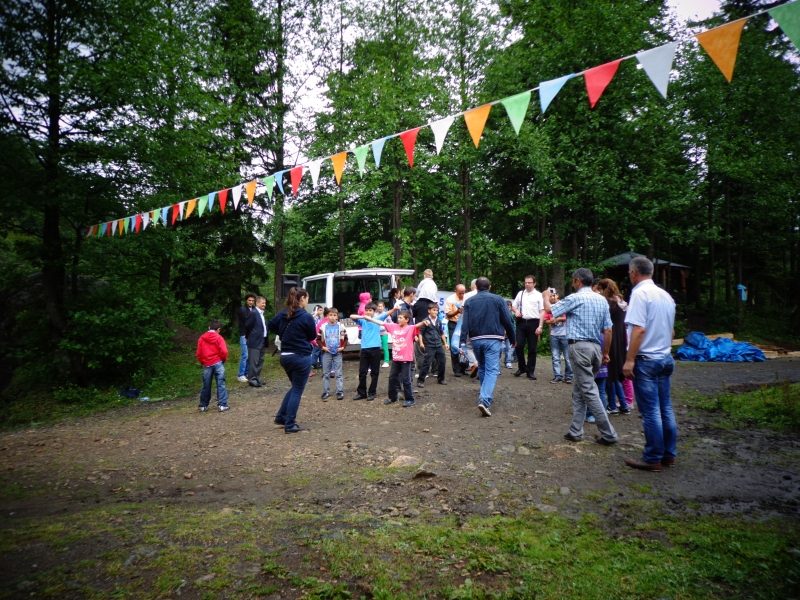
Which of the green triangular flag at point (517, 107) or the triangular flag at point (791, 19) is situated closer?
the triangular flag at point (791, 19)

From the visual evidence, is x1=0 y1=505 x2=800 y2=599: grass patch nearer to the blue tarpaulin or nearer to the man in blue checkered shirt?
the man in blue checkered shirt

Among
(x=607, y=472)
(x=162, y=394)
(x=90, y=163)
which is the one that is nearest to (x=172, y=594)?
(x=607, y=472)

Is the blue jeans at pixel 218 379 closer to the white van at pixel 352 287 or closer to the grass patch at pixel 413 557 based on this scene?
the grass patch at pixel 413 557

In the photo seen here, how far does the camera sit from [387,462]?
4918 mm

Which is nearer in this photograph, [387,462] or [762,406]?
[387,462]

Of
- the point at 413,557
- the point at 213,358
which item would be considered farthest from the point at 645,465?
the point at 213,358

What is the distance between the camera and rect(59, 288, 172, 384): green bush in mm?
9727

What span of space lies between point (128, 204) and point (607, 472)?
10703mm

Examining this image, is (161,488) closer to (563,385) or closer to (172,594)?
(172,594)

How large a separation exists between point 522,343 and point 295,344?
4.90m

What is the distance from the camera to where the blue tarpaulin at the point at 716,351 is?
1252 centimetres

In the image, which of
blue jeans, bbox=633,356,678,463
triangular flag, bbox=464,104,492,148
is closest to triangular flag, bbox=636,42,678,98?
triangular flag, bbox=464,104,492,148

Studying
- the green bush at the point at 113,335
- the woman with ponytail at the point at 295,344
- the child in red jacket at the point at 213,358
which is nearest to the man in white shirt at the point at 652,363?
the woman with ponytail at the point at 295,344

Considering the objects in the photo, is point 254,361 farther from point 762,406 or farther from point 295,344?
point 762,406
